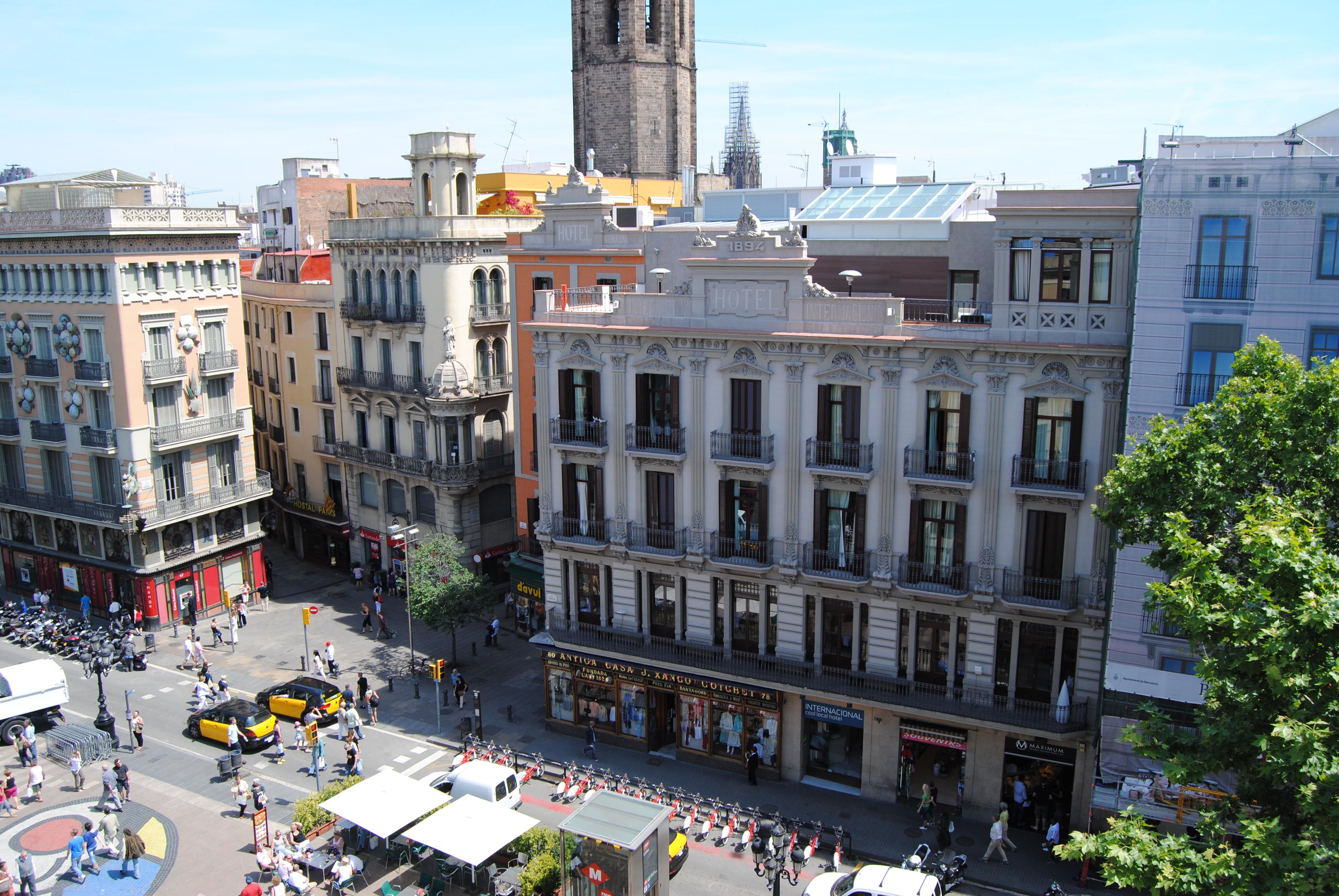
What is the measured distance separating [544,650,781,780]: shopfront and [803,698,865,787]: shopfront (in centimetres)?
109

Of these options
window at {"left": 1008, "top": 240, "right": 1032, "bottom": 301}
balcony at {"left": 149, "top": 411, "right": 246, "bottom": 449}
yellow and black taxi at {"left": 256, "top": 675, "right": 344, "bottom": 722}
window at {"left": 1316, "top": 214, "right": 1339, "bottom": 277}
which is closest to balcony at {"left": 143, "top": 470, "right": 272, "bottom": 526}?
balcony at {"left": 149, "top": 411, "right": 246, "bottom": 449}

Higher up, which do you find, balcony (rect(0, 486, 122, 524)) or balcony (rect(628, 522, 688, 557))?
balcony (rect(628, 522, 688, 557))

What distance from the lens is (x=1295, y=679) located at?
18312 mm

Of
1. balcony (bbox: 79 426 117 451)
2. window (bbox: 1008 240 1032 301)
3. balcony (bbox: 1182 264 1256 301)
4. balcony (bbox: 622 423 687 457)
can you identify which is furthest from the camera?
balcony (bbox: 79 426 117 451)

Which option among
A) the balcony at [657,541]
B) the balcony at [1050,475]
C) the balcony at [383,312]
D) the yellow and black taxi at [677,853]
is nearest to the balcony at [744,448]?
the balcony at [657,541]

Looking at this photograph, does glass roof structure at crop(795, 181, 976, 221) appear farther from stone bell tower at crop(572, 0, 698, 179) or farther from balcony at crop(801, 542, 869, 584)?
stone bell tower at crop(572, 0, 698, 179)

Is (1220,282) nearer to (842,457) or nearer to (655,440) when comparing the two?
(842,457)

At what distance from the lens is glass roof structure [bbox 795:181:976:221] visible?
130ft

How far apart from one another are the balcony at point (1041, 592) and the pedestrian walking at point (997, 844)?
6632 millimetres

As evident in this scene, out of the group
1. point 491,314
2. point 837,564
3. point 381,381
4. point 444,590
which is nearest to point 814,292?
point 837,564

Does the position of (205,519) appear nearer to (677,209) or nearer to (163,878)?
(163,878)

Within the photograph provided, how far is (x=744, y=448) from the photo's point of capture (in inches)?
1405

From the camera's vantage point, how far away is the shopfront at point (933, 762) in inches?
1320

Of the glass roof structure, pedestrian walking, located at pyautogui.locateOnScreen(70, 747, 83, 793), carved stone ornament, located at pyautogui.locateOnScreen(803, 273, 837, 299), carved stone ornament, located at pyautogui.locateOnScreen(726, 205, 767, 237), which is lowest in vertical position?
pedestrian walking, located at pyautogui.locateOnScreen(70, 747, 83, 793)
